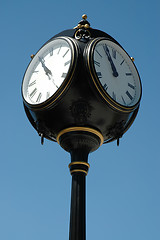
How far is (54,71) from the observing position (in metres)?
9.26

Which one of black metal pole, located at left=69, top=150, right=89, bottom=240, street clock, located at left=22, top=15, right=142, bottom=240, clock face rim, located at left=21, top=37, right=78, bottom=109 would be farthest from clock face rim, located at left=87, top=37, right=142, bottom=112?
black metal pole, located at left=69, top=150, right=89, bottom=240

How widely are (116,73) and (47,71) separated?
1353 mm

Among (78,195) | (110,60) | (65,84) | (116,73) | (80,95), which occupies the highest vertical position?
(110,60)

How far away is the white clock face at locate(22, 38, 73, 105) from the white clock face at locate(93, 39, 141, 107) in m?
0.61

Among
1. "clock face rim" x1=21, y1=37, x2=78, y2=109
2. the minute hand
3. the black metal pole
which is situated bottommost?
the black metal pole

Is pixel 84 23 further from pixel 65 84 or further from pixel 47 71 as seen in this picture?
pixel 65 84

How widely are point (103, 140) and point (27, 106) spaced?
1655 mm

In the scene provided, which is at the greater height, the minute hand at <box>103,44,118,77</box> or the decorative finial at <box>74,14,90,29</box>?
the decorative finial at <box>74,14,90,29</box>

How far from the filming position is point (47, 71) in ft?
31.1

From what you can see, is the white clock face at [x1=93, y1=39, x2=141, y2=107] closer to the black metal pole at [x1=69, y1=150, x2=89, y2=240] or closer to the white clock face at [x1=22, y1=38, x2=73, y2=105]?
the white clock face at [x1=22, y1=38, x2=73, y2=105]

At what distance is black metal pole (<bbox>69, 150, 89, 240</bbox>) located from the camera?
8602mm

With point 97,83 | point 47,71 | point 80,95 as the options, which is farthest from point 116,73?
point 47,71

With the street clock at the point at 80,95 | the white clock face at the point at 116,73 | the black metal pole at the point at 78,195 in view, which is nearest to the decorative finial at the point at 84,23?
the street clock at the point at 80,95

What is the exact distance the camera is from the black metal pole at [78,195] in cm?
860
